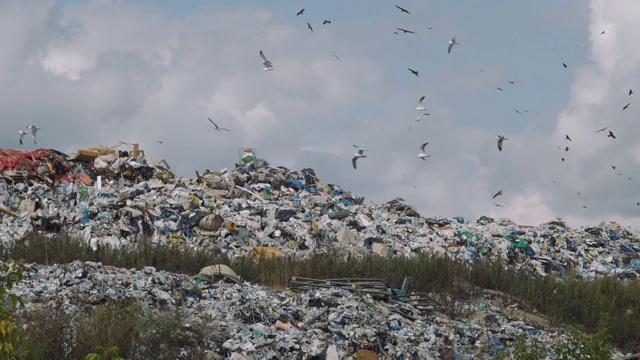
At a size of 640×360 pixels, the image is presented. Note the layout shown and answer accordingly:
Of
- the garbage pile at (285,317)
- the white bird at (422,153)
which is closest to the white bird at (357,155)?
the white bird at (422,153)

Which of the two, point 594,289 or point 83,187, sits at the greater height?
point 83,187

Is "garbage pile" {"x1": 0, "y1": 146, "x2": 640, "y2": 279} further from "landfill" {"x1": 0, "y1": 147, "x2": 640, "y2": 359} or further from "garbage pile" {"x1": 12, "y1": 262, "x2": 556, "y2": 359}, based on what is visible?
"garbage pile" {"x1": 12, "y1": 262, "x2": 556, "y2": 359}

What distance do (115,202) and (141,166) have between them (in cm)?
357

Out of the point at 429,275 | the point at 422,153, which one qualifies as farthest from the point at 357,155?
the point at 429,275

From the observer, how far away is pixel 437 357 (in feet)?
31.0

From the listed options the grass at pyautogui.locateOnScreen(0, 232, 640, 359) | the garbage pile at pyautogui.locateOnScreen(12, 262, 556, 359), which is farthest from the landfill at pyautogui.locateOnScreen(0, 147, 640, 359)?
the grass at pyautogui.locateOnScreen(0, 232, 640, 359)

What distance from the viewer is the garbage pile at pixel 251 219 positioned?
53.7 feet

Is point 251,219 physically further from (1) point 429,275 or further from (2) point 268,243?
(1) point 429,275

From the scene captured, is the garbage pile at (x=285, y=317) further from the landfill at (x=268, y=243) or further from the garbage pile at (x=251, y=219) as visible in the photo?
the garbage pile at (x=251, y=219)

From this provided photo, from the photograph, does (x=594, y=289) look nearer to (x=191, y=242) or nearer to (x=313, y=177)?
(x=191, y=242)

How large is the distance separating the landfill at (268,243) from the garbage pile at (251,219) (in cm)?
4

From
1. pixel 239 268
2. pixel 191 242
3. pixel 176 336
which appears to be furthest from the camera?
pixel 191 242

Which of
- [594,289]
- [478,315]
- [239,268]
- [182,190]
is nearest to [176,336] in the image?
[239,268]

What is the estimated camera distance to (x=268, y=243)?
16.4m
